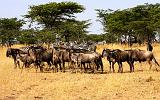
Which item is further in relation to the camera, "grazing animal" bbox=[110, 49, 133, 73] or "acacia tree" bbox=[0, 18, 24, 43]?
"acacia tree" bbox=[0, 18, 24, 43]

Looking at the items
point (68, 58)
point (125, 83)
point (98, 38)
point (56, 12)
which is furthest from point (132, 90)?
point (98, 38)

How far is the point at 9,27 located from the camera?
212ft

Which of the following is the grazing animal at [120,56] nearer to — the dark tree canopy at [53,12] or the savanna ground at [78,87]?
the savanna ground at [78,87]

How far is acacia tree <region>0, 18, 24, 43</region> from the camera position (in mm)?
63469

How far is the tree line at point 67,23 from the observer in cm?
5084

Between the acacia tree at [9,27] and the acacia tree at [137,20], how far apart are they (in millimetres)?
13299

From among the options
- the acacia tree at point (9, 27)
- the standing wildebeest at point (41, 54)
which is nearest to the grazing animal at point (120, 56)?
the standing wildebeest at point (41, 54)

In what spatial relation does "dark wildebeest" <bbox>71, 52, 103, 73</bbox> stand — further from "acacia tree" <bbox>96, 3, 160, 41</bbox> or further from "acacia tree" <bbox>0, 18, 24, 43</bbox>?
"acacia tree" <bbox>0, 18, 24, 43</bbox>

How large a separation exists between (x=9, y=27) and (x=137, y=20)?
18.9 metres

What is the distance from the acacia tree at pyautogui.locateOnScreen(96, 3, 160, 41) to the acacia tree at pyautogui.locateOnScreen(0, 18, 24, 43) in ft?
43.6

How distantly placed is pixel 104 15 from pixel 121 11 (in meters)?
9.43

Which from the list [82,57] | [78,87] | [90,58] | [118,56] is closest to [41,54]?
[82,57]

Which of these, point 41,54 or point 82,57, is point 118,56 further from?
point 41,54

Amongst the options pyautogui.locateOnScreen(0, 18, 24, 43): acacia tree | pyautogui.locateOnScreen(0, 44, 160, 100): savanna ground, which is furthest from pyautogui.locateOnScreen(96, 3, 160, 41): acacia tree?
pyautogui.locateOnScreen(0, 44, 160, 100): savanna ground
